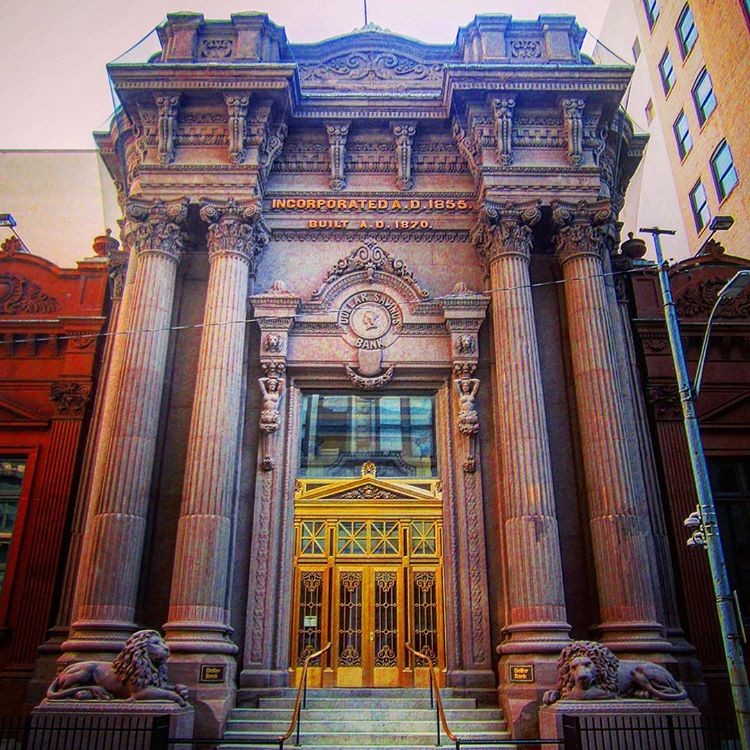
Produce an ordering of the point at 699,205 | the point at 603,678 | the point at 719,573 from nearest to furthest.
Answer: the point at 719,573, the point at 603,678, the point at 699,205

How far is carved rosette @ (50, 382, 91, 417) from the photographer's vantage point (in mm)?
16672

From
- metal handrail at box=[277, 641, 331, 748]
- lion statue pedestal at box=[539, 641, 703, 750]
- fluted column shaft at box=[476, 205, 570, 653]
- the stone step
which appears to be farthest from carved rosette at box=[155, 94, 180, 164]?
lion statue pedestal at box=[539, 641, 703, 750]

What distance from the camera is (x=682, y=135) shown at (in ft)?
98.6

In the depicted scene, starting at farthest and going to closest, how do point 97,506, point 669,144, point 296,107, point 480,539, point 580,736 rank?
1. point 669,144
2. point 296,107
3. point 480,539
4. point 97,506
5. point 580,736

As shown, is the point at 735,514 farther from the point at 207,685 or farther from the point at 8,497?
the point at 8,497

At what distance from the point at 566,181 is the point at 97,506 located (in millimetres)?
11573

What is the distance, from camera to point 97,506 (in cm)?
1285

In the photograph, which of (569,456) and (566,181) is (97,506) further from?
(566,181)

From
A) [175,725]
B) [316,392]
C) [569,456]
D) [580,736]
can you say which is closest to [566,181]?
[569,456]

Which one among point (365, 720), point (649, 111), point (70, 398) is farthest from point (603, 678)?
point (649, 111)

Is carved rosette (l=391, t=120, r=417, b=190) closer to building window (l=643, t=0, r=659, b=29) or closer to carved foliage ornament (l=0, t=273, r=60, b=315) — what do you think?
carved foliage ornament (l=0, t=273, r=60, b=315)

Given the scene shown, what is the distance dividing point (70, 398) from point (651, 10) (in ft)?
101

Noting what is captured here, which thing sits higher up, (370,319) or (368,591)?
(370,319)

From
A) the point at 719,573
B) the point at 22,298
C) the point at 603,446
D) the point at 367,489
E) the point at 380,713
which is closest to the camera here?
the point at 719,573
